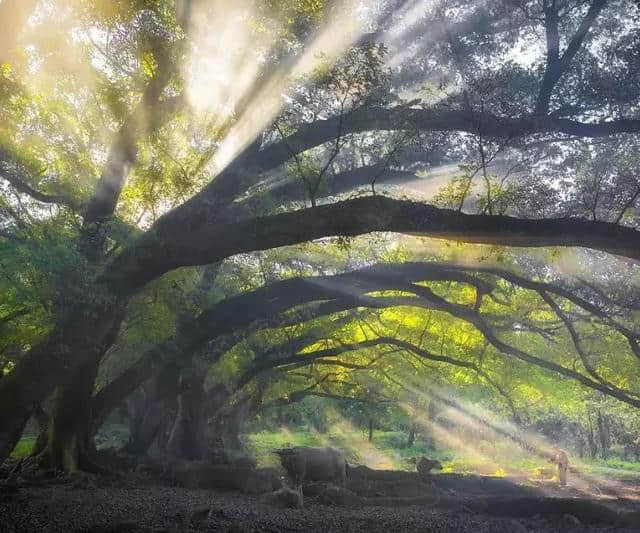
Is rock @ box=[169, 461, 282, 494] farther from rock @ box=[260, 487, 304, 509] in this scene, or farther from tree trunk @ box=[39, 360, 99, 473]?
tree trunk @ box=[39, 360, 99, 473]

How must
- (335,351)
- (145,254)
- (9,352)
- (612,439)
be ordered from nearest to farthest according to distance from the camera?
1. (145,254)
2. (9,352)
3. (335,351)
4. (612,439)

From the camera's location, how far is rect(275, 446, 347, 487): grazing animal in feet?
47.9

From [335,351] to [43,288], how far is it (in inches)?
375

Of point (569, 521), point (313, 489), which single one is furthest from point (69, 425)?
point (569, 521)

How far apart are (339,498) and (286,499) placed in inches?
58.5

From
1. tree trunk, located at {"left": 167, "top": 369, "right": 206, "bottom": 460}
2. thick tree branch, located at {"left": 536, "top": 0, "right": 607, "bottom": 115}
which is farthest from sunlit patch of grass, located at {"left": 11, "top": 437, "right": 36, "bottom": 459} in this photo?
thick tree branch, located at {"left": 536, "top": 0, "right": 607, "bottom": 115}

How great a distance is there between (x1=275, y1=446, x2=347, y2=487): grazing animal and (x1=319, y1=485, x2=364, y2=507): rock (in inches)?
62.8

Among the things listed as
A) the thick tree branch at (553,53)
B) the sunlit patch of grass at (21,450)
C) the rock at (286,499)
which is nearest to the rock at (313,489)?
the rock at (286,499)

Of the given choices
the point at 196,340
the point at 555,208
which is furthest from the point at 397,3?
the point at 196,340

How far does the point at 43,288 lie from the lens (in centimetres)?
902

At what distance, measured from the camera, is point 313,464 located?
604 inches

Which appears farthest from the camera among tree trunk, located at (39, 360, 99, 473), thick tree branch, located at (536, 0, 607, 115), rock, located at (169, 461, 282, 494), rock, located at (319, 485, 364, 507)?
rock, located at (169, 461, 282, 494)

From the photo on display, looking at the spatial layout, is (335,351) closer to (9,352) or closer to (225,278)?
(225,278)

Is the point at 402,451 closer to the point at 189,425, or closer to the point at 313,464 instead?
the point at 189,425
